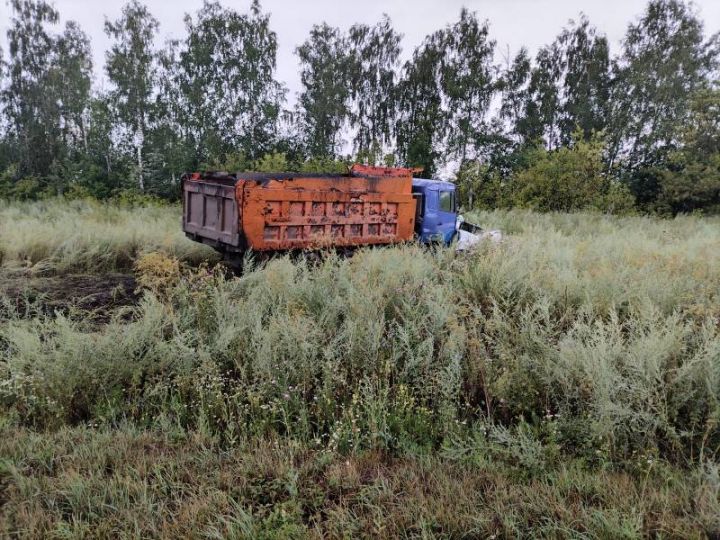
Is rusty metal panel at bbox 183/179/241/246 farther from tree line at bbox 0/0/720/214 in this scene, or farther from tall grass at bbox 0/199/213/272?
tree line at bbox 0/0/720/214

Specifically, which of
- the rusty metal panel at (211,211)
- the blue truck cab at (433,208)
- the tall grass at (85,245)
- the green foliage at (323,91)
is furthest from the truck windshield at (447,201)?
the green foliage at (323,91)

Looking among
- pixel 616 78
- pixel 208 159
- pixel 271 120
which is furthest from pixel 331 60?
pixel 616 78

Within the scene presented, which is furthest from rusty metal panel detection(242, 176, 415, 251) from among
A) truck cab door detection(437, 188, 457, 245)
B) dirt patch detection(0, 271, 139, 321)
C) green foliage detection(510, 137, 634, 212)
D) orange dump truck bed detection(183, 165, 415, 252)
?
green foliage detection(510, 137, 634, 212)

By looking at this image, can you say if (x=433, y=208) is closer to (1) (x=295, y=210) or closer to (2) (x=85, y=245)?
(1) (x=295, y=210)

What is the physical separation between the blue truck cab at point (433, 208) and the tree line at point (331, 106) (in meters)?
13.6

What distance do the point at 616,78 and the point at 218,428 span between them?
33.4 meters


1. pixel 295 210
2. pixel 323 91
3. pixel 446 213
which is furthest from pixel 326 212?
pixel 323 91

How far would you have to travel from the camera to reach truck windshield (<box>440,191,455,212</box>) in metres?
10.3

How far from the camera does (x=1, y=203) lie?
1739 centimetres

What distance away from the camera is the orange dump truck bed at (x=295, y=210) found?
7.73 meters

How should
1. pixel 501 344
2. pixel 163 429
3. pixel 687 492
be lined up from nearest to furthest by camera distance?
pixel 687 492 < pixel 163 429 < pixel 501 344

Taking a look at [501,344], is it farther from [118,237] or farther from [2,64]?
[2,64]

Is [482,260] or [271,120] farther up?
[271,120]

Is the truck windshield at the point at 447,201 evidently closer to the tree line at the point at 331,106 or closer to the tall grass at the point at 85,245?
the tall grass at the point at 85,245
